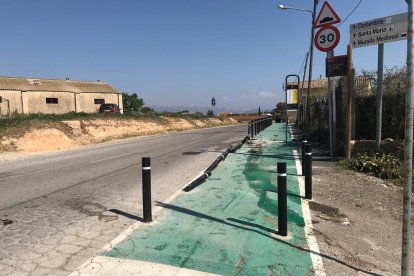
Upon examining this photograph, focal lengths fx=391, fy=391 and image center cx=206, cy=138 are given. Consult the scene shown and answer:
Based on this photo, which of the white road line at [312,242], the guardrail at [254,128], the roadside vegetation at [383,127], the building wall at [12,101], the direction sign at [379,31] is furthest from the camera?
the building wall at [12,101]

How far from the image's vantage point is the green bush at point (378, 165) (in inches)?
359

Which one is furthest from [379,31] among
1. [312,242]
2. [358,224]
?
[312,242]

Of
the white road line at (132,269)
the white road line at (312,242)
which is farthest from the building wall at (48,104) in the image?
the white road line at (132,269)

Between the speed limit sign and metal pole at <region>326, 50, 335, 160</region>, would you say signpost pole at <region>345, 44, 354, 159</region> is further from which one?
the speed limit sign

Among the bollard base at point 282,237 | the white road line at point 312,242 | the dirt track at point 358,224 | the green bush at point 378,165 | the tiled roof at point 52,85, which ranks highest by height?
the tiled roof at point 52,85

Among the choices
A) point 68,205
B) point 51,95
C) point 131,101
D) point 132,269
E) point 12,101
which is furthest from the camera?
point 131,101

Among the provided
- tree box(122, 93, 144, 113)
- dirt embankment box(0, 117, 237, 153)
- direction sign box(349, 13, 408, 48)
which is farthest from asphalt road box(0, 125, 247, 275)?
tree box(122, 93, 144, 113)

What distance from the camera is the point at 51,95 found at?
45.4m

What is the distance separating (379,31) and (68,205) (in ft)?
27.0

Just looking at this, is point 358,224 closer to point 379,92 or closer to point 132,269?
point 132,269

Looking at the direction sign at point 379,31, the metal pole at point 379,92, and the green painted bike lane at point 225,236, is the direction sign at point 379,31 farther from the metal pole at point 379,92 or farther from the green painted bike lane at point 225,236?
the green painted bike lane at point 225,236

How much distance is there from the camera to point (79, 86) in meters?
51.3

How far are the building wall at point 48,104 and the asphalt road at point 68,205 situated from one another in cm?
3170

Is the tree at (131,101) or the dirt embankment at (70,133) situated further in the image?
the tree at (131,101)
